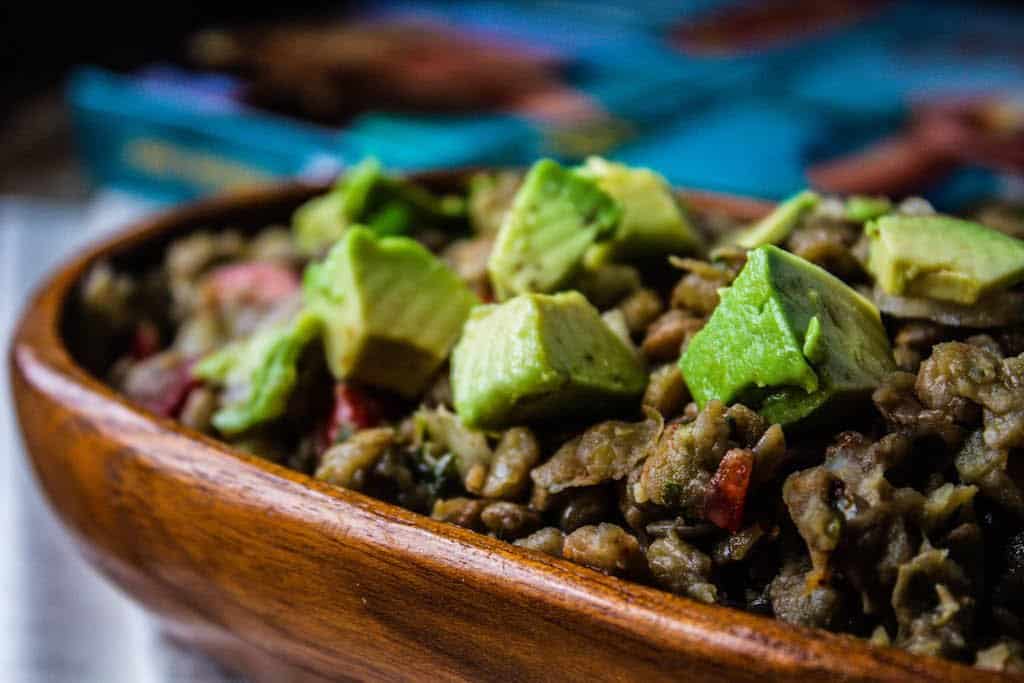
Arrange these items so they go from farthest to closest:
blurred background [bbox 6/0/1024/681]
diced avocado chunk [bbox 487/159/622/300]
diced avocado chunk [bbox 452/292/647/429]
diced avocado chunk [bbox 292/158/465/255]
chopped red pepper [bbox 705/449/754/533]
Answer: blurred background [bbox 6/0/1024/681] < diced avocado chunk [bbox 292/158/465/255] < diced avocado chunk [bbox 487/159/622/300] < diced avocado chunk [bbox 452/292/647/429] < chopped red pepper [bbox 705/449/754/533]

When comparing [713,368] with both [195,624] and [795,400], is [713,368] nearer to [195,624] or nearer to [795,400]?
[795,400]

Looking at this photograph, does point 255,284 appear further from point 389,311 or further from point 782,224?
point 782,224

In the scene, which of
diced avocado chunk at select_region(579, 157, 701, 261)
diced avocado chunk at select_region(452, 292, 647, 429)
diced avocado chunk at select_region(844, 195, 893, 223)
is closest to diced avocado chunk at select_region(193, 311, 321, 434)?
diced avocado chunk at select_region(452, 292, 647, 429)

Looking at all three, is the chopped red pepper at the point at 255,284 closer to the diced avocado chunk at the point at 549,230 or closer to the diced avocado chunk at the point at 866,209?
the diced avocado chunk at the point at 549,230

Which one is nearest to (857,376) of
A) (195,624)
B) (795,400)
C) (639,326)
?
Result: (795,400)

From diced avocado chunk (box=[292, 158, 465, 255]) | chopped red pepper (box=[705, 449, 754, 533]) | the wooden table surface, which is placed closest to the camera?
chopped red pepper (box=[705, 449, 754, 533])

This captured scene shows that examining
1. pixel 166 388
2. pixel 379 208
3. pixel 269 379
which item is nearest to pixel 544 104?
pixel 379 208

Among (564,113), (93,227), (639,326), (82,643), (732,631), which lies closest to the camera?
(732,631)

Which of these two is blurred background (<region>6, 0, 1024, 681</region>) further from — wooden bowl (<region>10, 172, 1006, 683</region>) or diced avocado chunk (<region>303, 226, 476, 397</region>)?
diced avocado chunk (<region>303, 226, 476, 397</region>)
